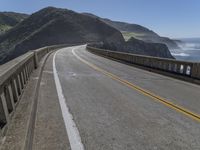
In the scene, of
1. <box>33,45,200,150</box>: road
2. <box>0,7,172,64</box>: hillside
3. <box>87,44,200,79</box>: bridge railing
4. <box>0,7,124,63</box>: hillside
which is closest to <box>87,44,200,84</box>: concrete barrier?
<box>87,44,200,79</box>: bridge railing

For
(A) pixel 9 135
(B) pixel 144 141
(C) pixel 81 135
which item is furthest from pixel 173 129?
(A) pixel 9 135

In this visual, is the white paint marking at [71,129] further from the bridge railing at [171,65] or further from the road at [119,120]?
the bridge railing at [171,65]

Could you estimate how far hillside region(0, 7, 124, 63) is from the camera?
115 metres

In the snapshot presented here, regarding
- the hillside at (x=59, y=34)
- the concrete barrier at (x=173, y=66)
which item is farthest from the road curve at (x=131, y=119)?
the hillside at (x=59, y=34)

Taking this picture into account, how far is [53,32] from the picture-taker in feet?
412

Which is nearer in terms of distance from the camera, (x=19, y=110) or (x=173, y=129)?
(x=173, y=129)

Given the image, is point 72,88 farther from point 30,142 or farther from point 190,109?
point 30,142

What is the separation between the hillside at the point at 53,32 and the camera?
114812 millimetres

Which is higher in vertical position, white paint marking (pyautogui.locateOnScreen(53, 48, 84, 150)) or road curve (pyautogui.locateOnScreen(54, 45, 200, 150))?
white paint marking (pyautogui.locateOnScreen(53, 48, 84, 150))

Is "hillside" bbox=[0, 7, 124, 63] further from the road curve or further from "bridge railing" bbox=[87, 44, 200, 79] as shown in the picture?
the road curve

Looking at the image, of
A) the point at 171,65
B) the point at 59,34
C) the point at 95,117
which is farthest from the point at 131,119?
the point at 59,34

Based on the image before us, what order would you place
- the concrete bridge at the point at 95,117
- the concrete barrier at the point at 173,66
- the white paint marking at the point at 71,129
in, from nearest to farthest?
the white paint marking at the point at 71,129 → the concrete bridge at the point at 95,117 → the concrete barrier at the point at 173,66

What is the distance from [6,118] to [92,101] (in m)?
2.86

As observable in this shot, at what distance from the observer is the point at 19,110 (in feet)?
20.5
